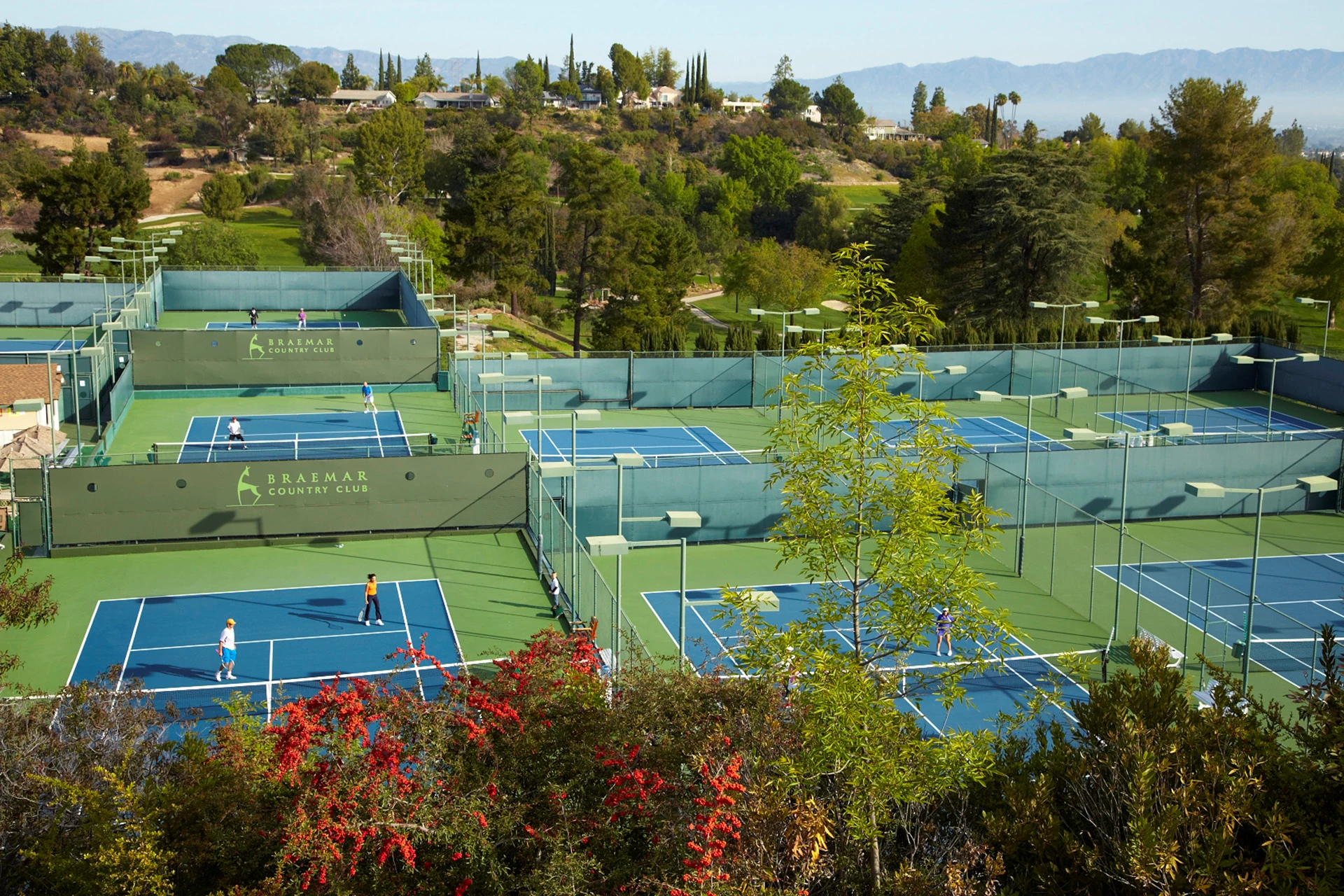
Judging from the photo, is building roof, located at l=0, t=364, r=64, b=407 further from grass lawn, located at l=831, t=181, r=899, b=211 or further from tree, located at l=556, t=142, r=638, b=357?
grass lawn, located at l=831, t=181, r=899, b=211

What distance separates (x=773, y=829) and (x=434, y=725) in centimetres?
289

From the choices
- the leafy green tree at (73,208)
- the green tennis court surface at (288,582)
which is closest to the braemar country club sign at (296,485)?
the green tennis court surface at (288,582)

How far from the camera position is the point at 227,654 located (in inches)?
860

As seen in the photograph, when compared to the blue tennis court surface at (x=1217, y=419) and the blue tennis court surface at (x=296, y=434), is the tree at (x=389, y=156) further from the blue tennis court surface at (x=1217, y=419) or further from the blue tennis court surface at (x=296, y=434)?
the blue tennis court surface at (x=1217, y=419)

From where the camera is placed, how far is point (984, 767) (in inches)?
417

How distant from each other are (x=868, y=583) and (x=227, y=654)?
14303 mm

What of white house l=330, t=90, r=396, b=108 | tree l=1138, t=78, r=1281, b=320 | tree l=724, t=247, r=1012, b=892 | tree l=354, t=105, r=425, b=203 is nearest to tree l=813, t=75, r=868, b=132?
white house l=330, t=90, r=396, b=108

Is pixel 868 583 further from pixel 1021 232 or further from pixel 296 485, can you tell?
pixel 1021 232

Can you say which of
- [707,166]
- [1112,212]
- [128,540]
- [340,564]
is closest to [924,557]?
[340,564]

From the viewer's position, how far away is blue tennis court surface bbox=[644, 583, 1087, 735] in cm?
2142

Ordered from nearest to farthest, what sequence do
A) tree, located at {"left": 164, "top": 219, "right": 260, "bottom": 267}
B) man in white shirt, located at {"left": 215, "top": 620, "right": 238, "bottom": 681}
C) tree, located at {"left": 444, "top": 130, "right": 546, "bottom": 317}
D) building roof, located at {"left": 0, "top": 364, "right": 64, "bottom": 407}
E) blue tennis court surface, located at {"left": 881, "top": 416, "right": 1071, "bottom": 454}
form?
1. man in white shirt, located at {"left": 215, "top": 620, "right": 238, "bottom": 681}
2. blue tennis court surface, located at {"left": 881, "top": 416, "right": 1071, "bottom": 454}
3. building roof, located at {"left": 0, "top": 364, "right": 64, "bottom": 407}
4. tree, located at {"left": 444, "top": 130, "right": 546, "bottom": 317}
5. tree, located at {"left": 164, "top": 219, "right": 260, "bottom": 267}

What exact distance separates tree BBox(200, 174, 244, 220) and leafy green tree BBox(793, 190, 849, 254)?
53.4 m

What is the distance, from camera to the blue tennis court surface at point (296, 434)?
3594 cm

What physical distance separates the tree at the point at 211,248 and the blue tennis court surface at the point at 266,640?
64.3 metres
